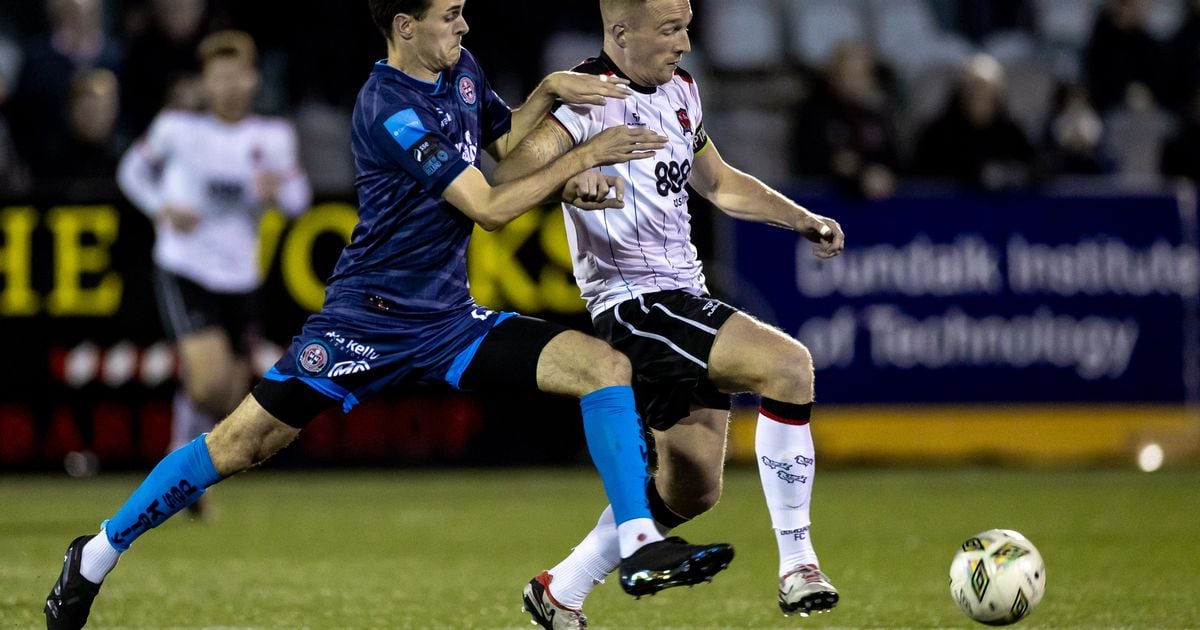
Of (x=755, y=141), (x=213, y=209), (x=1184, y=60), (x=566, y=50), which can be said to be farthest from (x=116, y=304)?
(x=1184, y=60)

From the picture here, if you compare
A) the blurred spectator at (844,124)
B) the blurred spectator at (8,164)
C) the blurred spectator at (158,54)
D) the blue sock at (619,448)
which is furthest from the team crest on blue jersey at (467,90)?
the blurred spectator at (158,54)

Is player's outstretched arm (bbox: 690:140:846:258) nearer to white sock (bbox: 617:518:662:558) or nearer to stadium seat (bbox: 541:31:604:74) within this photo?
white sock (bbox: 617:518:662:558)

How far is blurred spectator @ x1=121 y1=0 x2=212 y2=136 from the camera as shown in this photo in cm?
1275

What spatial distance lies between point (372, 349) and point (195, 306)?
475 centimetres

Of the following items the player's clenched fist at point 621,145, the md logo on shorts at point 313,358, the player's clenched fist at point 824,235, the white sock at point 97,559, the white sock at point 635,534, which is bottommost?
the white sock at point 97,559

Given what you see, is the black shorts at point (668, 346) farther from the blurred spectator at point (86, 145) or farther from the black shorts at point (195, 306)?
the blurred spectator at point (86, 145)

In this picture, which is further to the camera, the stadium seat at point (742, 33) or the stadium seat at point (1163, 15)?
the stadium seat at point (1163, 15)

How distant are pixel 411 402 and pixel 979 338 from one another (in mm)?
3653

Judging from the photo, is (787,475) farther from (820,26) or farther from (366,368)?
(820,26)

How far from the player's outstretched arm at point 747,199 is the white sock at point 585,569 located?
111cm

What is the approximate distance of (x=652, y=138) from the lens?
5.27 metres

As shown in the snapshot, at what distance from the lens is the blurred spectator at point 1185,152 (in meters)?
13.1

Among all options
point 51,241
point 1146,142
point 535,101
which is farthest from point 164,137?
point 1146,142

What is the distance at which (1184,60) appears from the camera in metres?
14.5
